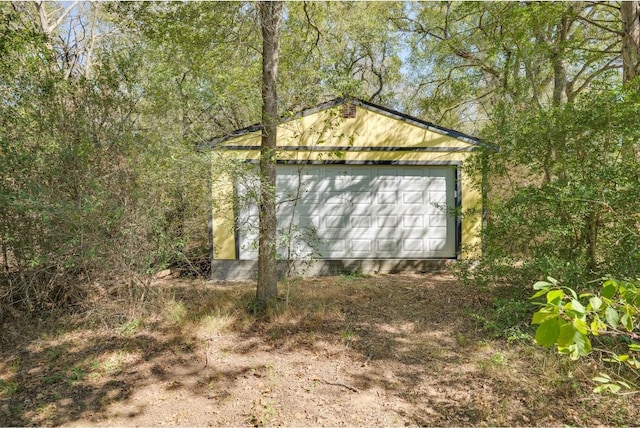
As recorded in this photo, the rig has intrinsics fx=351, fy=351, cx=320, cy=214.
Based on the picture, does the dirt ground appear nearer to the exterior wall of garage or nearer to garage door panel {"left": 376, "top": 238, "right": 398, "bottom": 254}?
garage door panel {"left": 376, "top": 238, "right": 398, "bottom": 254}

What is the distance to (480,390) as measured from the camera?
322cm

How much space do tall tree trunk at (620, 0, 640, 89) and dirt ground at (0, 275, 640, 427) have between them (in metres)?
4.43

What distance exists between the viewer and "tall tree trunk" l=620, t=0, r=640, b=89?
5605 millimetres

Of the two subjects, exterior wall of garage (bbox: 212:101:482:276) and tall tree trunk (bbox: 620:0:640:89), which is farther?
exterior wall of garage (bbox: 212:101:482:276)

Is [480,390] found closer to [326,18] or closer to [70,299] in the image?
[70,299]

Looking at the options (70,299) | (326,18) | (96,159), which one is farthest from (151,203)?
(326,18)

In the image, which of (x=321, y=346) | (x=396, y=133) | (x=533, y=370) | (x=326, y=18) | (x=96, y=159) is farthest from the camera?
(x=326, y=18)

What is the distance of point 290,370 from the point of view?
3639 millimetres

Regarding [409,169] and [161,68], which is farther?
[409,169]

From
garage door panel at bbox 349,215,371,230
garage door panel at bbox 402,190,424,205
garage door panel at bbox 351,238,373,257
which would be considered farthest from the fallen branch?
garage door panel at bbox 402,190,424,205

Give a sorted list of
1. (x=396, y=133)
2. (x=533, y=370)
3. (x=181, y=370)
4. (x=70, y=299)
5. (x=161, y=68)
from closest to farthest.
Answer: (x=533, y=370), (x=181, y=370), (x=70, y=299), (x=161, y=68), (x=396, y=133)

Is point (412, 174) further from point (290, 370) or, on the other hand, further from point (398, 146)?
point (290, 370)

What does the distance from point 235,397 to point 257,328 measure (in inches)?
54.0

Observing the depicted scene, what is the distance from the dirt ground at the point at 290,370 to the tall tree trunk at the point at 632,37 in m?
4.43
